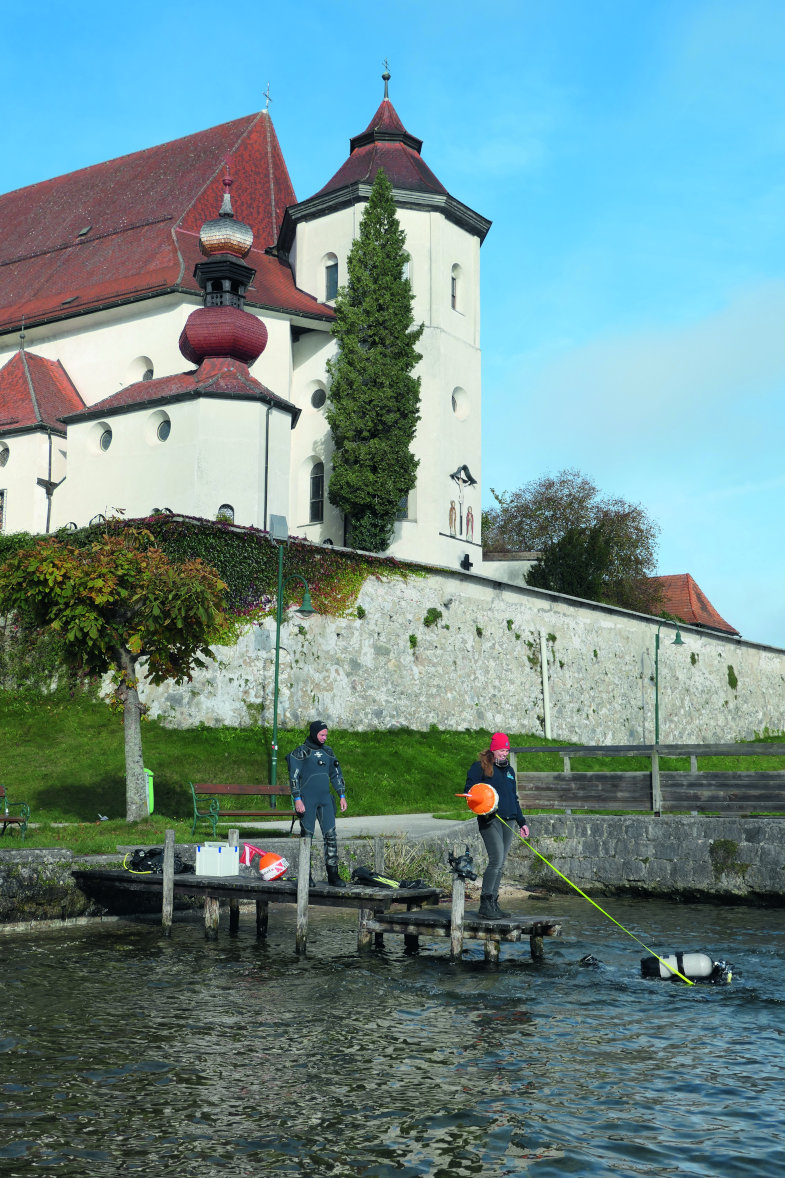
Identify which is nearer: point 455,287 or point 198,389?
point 198,389

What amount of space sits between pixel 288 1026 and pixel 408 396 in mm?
31859

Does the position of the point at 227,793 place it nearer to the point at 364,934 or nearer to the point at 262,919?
the point at 262,919

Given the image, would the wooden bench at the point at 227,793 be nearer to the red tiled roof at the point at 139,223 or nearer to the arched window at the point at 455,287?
the red tiled roof at the point at 139,223

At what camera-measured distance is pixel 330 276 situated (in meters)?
46.2

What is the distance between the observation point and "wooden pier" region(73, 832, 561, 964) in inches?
529

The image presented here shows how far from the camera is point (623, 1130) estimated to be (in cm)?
790

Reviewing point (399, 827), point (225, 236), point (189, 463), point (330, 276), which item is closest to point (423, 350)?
point (330, 276)

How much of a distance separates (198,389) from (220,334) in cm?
286

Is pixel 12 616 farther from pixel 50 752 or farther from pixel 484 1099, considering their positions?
pixel 484 1099

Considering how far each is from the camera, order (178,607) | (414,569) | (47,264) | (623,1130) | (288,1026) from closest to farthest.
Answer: (623,1130) → (288,1026) → (178,607) → (414,569) → (47,264)

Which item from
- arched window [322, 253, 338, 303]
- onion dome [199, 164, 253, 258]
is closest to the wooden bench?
onion dome [199, 164, 253, 258]

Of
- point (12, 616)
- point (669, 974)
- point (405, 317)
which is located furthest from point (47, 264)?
point (669, 974)

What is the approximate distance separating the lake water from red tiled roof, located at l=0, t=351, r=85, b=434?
2910 centimetres

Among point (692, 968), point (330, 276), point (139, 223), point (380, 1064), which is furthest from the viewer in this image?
point (139, 223)
